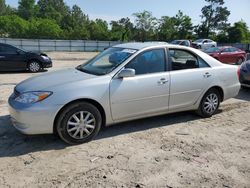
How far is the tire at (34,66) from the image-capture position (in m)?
13.1

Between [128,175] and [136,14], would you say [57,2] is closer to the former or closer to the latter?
[136,14]

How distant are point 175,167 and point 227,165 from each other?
2.39 feet

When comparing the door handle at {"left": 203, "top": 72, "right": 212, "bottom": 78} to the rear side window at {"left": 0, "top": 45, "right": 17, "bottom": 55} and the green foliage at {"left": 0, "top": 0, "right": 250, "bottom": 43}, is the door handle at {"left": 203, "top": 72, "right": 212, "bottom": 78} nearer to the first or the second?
the rear side window at {"left": 0, "top": 45, "right": 17, "bottom": 55}

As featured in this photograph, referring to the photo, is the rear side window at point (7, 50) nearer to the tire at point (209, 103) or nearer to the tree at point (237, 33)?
the tire at point (209, 103)

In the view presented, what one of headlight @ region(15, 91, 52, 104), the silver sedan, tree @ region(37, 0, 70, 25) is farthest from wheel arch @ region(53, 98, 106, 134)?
tree @ region(37, 0, 70, 25)

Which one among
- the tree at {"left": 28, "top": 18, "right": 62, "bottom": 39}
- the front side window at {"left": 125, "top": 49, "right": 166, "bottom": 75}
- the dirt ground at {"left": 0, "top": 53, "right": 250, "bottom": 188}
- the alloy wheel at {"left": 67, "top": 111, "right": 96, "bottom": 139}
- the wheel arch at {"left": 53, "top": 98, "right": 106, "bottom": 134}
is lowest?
the dirt ground at {"left": 0, "top": 53, "right": 250, "bottom": 188}

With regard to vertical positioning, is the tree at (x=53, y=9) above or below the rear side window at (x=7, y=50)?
above

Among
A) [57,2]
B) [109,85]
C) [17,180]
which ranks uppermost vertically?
[57,2]

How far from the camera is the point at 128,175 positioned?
3781mm

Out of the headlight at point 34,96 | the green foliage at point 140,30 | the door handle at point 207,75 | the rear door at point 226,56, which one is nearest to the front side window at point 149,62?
the door handle at point 207,75

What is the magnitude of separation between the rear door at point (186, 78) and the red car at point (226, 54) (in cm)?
1302

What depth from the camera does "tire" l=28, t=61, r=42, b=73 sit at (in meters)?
13.1

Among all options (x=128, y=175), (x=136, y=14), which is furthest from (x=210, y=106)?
(x=136, y=14)

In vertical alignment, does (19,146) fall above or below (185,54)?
below
